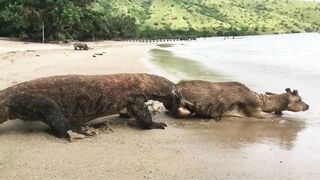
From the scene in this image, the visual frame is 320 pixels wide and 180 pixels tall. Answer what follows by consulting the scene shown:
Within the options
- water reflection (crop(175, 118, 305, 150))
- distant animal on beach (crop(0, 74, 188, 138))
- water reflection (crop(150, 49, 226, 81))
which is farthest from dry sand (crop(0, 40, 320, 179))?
water reflection (crop(150, 49, 226, 81))

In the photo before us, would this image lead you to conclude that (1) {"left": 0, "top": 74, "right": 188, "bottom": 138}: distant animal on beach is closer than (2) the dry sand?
No

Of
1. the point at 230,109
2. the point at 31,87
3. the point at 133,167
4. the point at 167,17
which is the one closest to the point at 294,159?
the point at 133,167

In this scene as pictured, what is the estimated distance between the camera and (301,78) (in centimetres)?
2422

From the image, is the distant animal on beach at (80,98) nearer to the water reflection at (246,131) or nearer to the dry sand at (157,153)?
the dry sand at (157,153)

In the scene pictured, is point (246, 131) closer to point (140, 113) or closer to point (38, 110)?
point (140, 113)

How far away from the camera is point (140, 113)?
10.6m

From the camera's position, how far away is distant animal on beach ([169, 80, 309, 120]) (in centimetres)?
1203

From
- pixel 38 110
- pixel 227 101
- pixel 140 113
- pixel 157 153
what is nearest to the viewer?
pixel 157 153

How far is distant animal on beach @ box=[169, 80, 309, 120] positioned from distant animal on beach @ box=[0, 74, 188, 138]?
2.00ft

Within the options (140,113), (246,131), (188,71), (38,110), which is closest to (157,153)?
(140,113)

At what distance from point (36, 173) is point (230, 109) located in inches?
248

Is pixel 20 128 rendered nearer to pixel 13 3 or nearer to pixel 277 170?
pixel 277 170

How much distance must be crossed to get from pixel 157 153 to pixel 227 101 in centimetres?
410

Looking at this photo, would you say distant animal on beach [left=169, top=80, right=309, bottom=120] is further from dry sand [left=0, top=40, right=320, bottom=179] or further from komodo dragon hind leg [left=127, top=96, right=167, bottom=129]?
komodo dragon hind leg [left=127, top=96, right=167, bottom=129]
